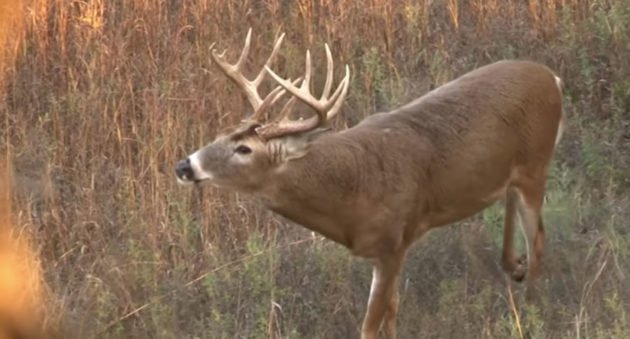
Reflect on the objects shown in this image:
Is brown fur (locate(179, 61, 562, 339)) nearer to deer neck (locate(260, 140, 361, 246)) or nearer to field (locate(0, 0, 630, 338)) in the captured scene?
deer neck (locate(260, 140, 361, 246))

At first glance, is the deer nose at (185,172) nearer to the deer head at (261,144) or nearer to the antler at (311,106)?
the deer head at (261,144)

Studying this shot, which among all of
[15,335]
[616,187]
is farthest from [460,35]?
[15,335]

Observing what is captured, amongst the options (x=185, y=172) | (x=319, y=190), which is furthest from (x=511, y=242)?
(x=185, y=172)

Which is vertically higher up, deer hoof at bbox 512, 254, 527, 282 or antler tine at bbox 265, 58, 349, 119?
antler tine at bbox 265, 58, 349, 119

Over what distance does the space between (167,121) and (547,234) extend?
8.40 ft

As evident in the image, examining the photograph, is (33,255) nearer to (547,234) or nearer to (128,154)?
(128,154)

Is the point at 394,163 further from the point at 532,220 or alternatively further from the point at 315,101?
the point at 532,220

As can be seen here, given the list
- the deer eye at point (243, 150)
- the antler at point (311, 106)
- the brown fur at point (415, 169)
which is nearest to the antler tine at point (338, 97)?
the antler at point (311, 106)

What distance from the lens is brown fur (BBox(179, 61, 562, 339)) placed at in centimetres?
612

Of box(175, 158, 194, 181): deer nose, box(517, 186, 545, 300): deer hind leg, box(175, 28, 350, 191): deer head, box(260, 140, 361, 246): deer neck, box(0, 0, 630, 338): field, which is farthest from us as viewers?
box(517, 186, 545, 300): deer hind leg

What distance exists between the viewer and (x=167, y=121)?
8.30 metres

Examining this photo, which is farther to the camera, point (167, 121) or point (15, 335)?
point (167, 121)

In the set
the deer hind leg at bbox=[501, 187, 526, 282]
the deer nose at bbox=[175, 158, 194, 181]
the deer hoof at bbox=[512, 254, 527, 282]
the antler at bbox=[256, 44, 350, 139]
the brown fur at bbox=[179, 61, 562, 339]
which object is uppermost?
the antler at bbox=[256, 44, 350, 139]

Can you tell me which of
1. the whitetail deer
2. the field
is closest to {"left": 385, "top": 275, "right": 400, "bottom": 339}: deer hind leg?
the whitetail deer
